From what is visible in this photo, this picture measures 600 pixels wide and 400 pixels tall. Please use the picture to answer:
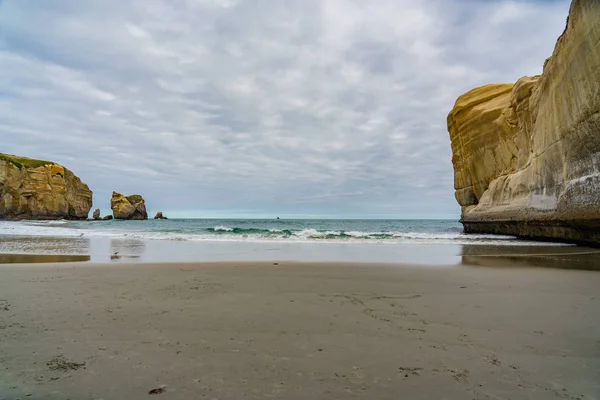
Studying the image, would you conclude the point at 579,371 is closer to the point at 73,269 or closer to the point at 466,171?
the point at 73,269

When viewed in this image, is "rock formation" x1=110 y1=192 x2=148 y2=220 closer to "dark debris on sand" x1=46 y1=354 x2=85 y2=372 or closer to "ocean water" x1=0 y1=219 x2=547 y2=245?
"ocean water" x1=0 y1=219 x2=547 y2=245

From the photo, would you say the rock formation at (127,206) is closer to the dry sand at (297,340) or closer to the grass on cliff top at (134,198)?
the grass on cliff top at (134,198)

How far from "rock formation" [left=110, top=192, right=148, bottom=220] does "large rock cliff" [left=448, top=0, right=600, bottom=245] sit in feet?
Answer: 257

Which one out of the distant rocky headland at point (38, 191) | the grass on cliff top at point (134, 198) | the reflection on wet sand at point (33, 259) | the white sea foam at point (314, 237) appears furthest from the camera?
the grass on cliff top at point (134, 198)

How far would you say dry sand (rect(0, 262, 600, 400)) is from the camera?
91.0 inches

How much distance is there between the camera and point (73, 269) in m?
7.80

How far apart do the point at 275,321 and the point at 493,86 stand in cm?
3579

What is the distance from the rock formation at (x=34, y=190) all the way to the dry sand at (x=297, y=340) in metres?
68.9

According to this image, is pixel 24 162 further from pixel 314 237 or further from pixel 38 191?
pixel 314 237

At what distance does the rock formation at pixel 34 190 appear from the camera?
57750mm

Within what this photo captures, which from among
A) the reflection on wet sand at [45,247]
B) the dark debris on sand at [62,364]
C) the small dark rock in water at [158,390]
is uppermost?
the small dark rock in water at [158,390]

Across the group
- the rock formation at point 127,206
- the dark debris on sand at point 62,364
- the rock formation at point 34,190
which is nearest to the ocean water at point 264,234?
the dark debris on sand at point 62,364

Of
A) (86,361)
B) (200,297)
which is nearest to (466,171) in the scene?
(200,297)

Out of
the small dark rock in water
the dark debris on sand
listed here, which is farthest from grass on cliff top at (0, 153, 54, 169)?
the small dark rock in water
